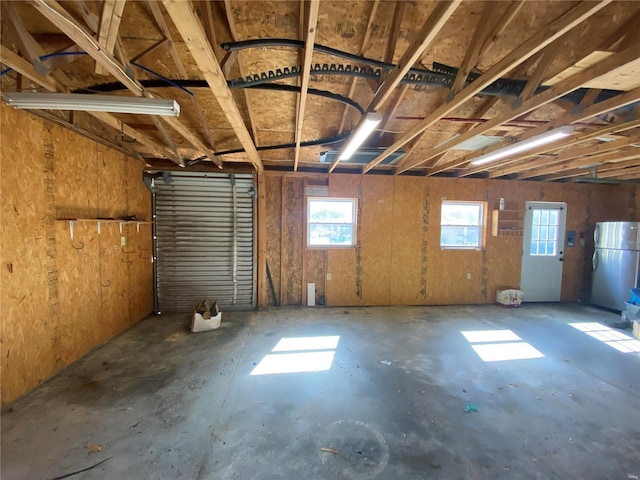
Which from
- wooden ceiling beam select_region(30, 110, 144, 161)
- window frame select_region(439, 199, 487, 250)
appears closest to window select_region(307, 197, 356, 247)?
window frame select_region(439, 199, 487, 250)

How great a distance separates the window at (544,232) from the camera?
17.9ft

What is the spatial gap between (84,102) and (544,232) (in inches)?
294

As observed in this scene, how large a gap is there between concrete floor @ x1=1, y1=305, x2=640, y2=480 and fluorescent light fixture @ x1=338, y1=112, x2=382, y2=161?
2535 millimetres

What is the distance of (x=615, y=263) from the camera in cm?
489

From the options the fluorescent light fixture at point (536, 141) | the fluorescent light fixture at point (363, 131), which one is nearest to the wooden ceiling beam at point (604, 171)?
the fluorescent light fixture at point (536, 141)

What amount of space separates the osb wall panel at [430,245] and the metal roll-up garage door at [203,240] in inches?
25.7

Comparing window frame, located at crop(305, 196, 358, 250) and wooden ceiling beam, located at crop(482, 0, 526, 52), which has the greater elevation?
wooden ceiling beam, located at crop(482, 0, 526, 52)

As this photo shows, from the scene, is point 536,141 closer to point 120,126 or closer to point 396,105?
point 396,105

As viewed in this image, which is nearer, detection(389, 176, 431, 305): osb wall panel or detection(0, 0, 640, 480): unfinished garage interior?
detection(0, 0, 640, 480): unfinished garage interior

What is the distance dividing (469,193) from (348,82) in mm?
4016

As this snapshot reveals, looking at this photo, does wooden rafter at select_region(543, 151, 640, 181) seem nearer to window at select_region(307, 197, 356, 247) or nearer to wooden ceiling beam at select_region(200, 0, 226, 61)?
window at select_region(307, 197, 356, 247)

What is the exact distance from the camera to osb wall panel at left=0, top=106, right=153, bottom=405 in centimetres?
217

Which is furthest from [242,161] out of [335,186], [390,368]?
[390,368]

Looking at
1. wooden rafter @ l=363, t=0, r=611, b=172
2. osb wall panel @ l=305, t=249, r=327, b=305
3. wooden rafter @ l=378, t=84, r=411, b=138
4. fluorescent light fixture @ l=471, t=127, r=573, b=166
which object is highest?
wooden rafter @ l=378, t=84, r=411, b=138
